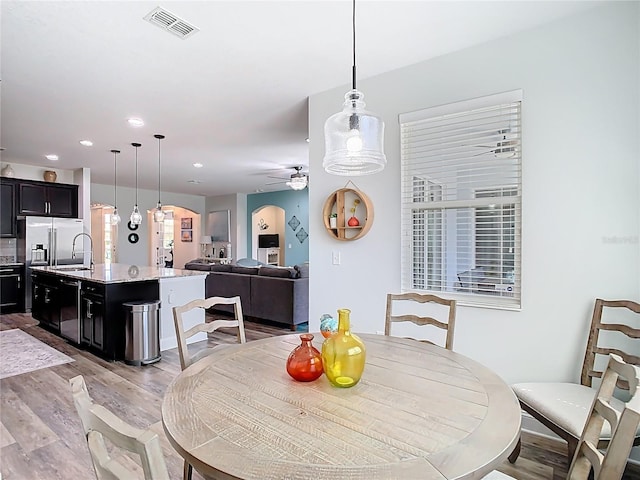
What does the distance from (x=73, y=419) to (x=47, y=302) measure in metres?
3.22

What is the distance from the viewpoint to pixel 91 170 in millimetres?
7141

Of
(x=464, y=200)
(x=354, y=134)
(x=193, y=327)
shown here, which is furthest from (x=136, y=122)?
(x=464, y=200)

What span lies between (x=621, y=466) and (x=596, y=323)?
5.42ft

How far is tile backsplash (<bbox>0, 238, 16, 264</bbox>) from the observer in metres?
6.58

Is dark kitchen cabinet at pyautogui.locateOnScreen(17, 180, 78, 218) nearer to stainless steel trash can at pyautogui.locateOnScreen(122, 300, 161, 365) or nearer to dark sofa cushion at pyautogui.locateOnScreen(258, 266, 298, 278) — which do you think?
dark sofa cushion at pyautogui.locateOnScreen(258, 266, 298, 278)

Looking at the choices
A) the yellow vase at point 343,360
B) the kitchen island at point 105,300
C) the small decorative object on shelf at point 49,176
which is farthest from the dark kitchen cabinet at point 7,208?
the yellow vase at point 343,360

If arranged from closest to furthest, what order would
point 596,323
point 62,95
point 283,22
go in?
point 596,323 < point 283,22 < point 62,95

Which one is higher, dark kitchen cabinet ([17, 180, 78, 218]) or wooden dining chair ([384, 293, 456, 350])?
dark kitchen cabinet ([17, 180, 78, 218])

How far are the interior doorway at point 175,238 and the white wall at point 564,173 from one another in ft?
33.3

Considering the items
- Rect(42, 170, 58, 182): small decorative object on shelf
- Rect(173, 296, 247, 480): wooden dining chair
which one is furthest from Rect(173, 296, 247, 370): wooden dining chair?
Rect(42, 170, 58, 182): small decorative object on shelf

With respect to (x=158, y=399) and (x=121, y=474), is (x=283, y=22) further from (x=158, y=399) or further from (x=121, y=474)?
(x=158, y=399)

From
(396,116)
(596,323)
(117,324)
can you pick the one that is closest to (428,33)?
(396,116)

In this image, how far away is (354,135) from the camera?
1662mm

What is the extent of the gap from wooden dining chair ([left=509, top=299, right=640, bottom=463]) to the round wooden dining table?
66 cm
